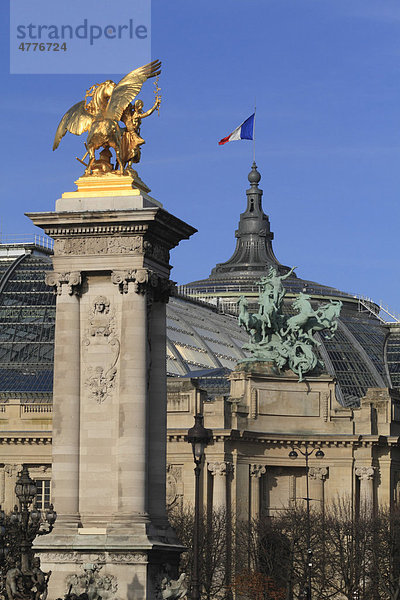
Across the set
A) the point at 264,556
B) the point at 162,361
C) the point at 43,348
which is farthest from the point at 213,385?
the point at 162,361

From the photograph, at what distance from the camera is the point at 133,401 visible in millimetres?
61656

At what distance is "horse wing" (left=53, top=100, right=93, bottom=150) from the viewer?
211ft

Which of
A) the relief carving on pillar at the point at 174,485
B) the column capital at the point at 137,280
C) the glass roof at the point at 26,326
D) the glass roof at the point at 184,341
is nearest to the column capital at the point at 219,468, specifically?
the relief carving on pillar at the point at 174,485

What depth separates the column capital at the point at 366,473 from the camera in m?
129

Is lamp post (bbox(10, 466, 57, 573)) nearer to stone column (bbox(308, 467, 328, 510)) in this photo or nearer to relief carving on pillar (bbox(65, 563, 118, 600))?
relief carving on pillar (bbox(65, 563, 118, 600))

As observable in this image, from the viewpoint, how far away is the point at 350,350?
182375 mm

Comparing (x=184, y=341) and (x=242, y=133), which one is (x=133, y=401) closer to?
(x=242, y=133)

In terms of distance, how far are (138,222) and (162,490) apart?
852 cm

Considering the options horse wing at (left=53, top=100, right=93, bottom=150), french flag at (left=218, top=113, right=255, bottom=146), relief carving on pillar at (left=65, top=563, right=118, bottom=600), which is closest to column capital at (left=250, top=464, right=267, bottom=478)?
french flag at (left=218, top=113, right=255, bottom=146)

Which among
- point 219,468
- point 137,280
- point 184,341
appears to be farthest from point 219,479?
point 137,280

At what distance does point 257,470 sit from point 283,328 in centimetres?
932

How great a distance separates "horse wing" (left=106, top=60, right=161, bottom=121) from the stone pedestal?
221 cm

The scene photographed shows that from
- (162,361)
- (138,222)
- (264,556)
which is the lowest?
(264,556)

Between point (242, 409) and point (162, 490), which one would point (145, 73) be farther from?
point (242, 409)
